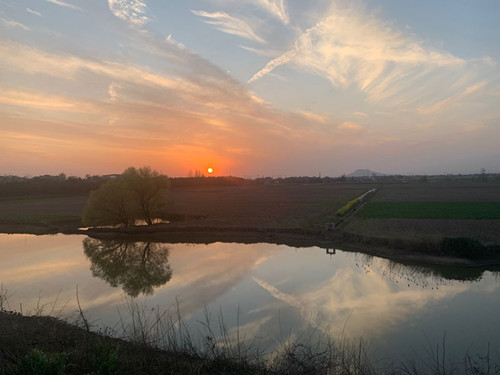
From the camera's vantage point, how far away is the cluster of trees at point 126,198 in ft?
117

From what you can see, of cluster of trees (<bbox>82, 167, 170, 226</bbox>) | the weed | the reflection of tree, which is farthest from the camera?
cluster of trees (<bbox>82, 167, 170, 226</bbox>)

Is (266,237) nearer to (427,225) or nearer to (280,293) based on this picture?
(427,225)

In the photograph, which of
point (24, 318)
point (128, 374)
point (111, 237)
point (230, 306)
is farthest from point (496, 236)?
point (111, 237)

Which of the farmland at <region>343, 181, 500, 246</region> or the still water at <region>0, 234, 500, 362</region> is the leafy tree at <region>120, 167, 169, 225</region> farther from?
the farmland at <region>343, 181, 500, 246</region>

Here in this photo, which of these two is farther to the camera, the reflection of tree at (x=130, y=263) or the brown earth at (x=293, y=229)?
the brown earth at (x=293, y=229)

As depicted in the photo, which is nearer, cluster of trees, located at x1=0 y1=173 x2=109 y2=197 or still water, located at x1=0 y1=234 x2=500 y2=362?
still water, located at x1=0 y1=234 x2=500 y2=362

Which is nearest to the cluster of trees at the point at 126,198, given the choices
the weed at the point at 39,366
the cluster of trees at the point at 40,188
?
the weed at the point at 39,366

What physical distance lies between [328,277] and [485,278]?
736cm

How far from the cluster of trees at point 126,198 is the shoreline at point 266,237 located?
1.43m

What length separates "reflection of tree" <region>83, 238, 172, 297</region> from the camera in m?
18.0

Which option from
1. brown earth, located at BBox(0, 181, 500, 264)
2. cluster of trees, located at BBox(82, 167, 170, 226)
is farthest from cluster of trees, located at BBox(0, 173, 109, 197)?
cluster of trees, located at BBox(82, 167, 170, 226)

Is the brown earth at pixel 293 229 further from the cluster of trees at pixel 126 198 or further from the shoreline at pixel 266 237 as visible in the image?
the cluster of trees at pixel 126 198

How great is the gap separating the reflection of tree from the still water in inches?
2.9

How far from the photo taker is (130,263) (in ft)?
75.4
